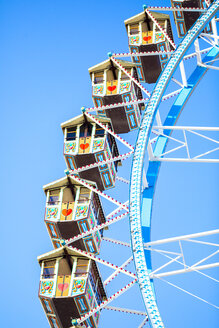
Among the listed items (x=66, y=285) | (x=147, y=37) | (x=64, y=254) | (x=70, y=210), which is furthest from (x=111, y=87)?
(x=66, y=285)

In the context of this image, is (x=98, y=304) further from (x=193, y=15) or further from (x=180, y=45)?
(x=193, y=15)

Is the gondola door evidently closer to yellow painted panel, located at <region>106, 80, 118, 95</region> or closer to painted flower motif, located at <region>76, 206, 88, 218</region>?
yellow painted panel, located at <region>106, 80, 118, 95</region>

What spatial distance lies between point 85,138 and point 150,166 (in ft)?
6.77

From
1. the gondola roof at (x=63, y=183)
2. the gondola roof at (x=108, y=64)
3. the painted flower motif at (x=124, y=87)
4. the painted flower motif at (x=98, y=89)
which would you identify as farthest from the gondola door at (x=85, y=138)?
the gondola roof at (x=108, y=64)

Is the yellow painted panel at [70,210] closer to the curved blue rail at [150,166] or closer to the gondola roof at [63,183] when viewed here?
the gondola roof at [63,183]

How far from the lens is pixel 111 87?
2136cm

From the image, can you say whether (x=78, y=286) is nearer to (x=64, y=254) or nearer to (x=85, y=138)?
(x=64, y=254)

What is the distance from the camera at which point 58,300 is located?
17.8m

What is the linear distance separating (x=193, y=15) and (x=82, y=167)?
524cm

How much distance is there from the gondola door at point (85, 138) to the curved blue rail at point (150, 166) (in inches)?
67.2

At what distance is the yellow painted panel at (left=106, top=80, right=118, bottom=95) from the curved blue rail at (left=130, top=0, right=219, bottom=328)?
1.58 metres

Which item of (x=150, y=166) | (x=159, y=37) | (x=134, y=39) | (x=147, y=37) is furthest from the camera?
(x=134, y=39)

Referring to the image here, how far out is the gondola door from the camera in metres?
20.2

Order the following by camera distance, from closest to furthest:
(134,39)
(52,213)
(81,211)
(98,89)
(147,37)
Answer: (81,211), (52,213), (98,89), (147,37), (134,39)
